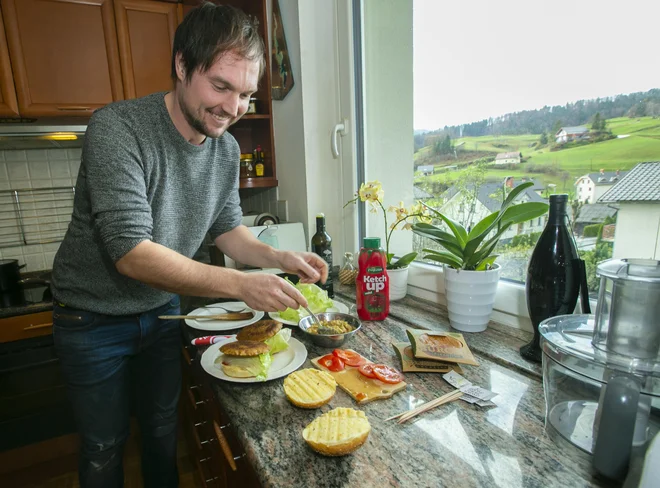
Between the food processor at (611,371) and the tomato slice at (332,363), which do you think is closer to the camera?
the food processor at (611,371)

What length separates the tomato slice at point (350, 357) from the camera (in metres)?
0.85

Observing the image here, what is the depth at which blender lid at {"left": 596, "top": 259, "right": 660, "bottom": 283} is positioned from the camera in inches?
21.4

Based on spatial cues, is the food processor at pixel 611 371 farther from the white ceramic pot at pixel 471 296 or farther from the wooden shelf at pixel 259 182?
the wooden shelf at pixel 259 182

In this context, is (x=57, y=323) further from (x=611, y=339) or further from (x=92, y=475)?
(x=611, y=339)

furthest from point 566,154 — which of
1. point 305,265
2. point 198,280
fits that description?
point 198,280

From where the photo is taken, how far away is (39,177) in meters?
2.09

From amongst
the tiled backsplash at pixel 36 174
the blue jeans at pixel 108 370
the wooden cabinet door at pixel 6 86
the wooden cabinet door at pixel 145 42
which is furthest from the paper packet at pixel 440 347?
the tiled backsplash at pixel 36 174

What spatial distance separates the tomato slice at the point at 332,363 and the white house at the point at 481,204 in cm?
→ 60

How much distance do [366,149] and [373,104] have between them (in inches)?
7.0

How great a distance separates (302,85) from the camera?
1.61m

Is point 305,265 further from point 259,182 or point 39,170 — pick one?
point 39,170

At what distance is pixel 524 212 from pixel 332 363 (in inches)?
22.4

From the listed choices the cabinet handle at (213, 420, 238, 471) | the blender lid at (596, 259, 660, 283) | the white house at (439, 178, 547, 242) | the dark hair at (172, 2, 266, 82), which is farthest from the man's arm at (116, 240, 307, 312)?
the white house at (439, 178, 547, 242)

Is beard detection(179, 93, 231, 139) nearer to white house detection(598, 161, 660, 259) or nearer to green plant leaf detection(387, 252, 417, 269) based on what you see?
green plant leaf detection(387, 252, 417, 269)
